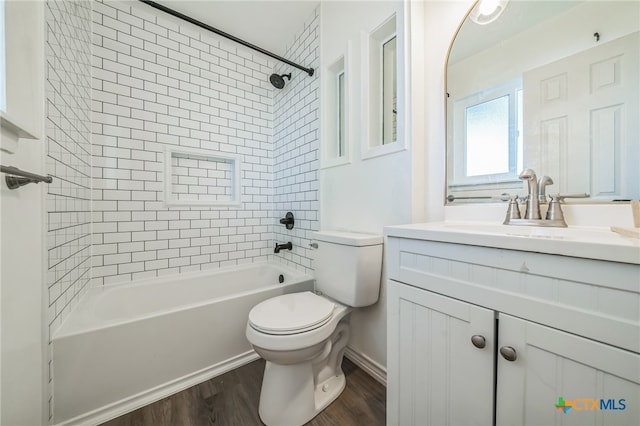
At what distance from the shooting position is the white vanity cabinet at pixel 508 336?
0.48 meters

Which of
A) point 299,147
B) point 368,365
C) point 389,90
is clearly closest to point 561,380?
point 368,365

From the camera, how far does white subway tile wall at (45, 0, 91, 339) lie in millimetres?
1059

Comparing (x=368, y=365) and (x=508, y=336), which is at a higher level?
(x=508, y=336)

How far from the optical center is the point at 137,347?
1233 millimetres

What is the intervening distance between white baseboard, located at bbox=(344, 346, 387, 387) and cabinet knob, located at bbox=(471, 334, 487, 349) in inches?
33.4

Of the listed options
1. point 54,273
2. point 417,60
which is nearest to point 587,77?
point 417,60

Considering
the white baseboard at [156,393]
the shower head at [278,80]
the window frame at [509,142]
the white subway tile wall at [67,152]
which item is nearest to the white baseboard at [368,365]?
the white baseboard at [156,393]

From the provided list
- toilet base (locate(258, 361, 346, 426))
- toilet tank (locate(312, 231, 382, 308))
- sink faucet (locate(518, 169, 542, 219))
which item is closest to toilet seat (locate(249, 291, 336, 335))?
toilet tank (locate(312, 231, 382, 308))

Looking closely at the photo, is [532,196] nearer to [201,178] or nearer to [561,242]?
[561,242]

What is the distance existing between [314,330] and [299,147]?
1.52 metres

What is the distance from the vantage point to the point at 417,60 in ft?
4.05

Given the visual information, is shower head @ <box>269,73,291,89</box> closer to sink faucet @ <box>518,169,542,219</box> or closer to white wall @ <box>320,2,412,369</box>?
white wall @ <box>320,2,412,369</box>

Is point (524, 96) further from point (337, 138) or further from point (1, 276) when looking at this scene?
point (1, 276)

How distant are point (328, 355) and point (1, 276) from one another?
4.39 ft
